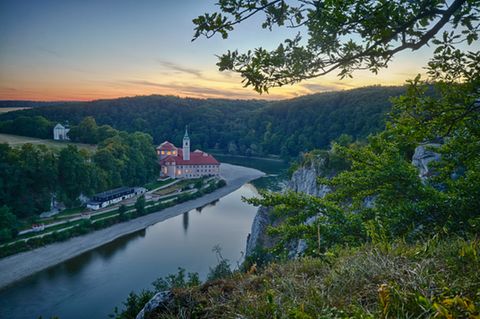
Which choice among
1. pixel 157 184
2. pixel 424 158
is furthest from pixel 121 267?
pixel 157 184

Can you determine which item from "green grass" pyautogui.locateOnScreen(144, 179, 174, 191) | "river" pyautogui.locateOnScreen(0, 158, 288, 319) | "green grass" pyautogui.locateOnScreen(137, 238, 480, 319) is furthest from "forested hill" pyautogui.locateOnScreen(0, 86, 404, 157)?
"green grass" pyautogui.locateOnScreen(137, 238, 480, 319)

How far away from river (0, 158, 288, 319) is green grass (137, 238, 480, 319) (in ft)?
48.5

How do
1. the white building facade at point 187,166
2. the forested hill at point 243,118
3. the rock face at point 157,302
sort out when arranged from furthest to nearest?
the forested hill at point 243,118
the white building facade at point 187,166
the rock face at point 157,302

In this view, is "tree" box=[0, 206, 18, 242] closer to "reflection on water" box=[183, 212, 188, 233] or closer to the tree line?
the tree line

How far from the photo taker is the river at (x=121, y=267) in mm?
16031

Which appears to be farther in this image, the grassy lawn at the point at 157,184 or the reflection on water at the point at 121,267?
the grassy lawn at the point at 157,184

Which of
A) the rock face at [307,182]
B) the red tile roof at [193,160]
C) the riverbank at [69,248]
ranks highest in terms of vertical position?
the rock face at [307,182]

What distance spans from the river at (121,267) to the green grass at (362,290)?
48.5ft

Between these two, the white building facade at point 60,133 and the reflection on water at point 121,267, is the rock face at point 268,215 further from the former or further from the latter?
the white building facade at point 60,133

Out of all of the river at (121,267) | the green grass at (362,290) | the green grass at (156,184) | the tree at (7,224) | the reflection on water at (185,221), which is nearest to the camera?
the green grass at (362,290)

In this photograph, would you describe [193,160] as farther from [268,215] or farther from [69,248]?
[268,215]

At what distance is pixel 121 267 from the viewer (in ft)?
66.9

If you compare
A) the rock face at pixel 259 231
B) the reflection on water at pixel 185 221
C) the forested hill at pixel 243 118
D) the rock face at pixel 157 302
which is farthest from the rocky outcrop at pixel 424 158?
the forested hill at pixel 243 118

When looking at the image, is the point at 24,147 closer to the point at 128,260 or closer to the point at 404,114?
the point at 128,260
